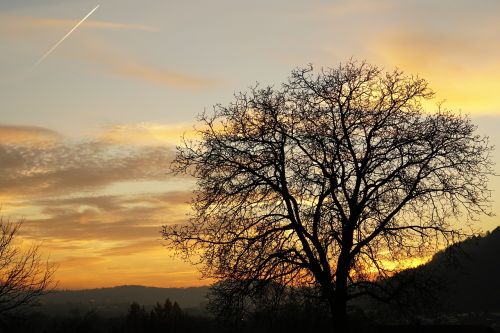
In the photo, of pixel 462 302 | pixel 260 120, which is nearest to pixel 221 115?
pixel 260 120

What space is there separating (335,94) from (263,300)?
6796mm

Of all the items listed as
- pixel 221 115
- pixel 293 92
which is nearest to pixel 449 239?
pixel 293 92

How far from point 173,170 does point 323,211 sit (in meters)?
4.81

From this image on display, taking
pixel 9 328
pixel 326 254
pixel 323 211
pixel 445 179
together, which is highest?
pixel 445 179

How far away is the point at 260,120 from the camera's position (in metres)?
17.5

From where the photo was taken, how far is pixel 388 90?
17.7 meters

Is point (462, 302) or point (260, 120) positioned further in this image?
point (462, 302)

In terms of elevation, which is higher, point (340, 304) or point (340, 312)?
point (340, 304)

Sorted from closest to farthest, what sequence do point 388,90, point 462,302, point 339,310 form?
point 339,310
point 388,90
point 462,302

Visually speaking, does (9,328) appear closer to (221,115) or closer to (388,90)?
(221,115)

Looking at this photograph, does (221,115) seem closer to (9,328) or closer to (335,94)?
(335,94)

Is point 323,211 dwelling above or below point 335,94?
below

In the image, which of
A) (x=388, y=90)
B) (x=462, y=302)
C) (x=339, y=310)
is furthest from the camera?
(x=462, y=302)

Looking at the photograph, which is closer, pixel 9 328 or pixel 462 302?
pixel 9 328
